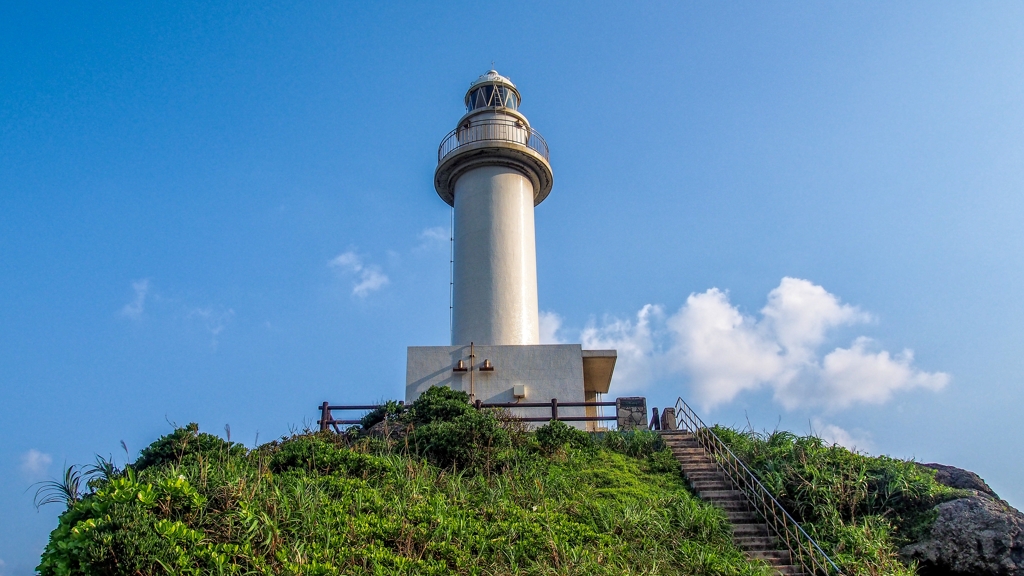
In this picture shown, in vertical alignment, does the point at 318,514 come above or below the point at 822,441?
below

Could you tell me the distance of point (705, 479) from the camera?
1363 centimetres

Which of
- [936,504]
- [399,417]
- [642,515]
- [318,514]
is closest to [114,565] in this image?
[318,514]

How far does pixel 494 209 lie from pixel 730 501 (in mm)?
11713

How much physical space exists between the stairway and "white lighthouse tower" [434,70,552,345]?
624cm

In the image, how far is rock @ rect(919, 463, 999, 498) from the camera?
13.8 metres

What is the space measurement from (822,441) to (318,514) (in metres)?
9.48

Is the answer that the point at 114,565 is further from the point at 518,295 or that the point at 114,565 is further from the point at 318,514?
the point at 518,295

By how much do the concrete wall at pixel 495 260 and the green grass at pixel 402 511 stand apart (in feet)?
19.6

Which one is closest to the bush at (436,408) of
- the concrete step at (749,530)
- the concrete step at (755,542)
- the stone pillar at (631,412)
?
the stone pillar at (631,412)

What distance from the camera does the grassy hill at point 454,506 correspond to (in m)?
8.20

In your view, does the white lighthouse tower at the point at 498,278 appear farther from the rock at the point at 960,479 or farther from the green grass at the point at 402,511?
the rock at the point at 960,479

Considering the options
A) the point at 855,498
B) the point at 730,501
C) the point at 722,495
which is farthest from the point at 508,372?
the point at 855,498

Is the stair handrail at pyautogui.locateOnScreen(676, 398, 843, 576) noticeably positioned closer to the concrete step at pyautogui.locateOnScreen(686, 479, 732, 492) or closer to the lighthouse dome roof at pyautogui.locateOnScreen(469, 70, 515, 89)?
the concrete step at pyautogui.locateOnScreen(686, 479, 732, 492)

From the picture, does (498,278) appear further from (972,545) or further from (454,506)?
(972,545)
